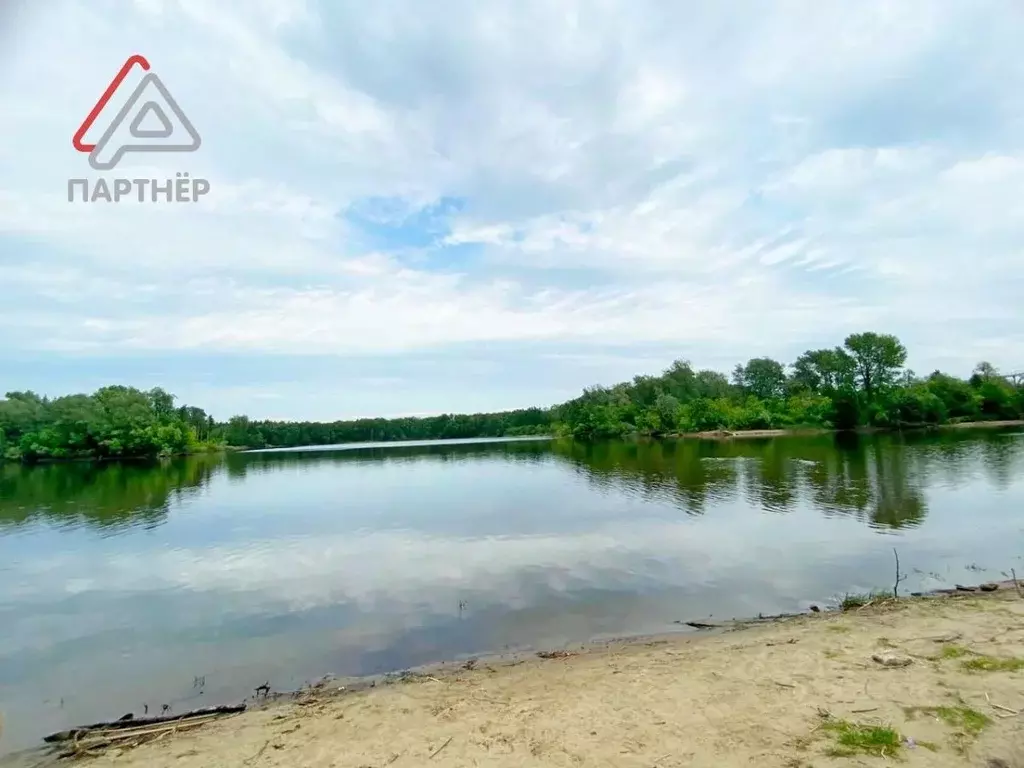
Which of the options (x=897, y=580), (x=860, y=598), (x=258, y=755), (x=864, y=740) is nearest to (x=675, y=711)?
(x=864, y=740)

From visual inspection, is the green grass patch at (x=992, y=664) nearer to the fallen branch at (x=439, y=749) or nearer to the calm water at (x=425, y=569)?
the calm water at (x=425, y=569)

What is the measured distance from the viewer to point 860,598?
40.4 ft

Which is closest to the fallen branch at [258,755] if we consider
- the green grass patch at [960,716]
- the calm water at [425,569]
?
the calm water at [425,569]

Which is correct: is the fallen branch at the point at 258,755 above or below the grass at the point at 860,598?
above

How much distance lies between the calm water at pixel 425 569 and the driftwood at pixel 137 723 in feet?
2.57

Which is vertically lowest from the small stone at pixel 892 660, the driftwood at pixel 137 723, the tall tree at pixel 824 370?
the driftwood at pixel 137 723

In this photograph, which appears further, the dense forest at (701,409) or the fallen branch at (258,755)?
the dense forest at (701,409)

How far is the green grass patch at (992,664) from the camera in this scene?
6980 millimetres

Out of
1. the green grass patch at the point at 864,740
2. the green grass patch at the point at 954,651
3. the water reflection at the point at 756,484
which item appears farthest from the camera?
the water reflection at the point at 756,484

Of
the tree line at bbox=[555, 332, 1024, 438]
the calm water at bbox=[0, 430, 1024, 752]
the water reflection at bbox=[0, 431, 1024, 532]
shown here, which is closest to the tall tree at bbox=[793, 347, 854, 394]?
the tree line at bbox=[555, 332, 1024, 438]

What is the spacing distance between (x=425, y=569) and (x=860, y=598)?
39.8 feet

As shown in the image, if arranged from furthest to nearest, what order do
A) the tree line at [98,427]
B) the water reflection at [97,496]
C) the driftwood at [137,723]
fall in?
the tree line at [98,427] → the water reflection at [97,496] → the driftwood at [137,723]

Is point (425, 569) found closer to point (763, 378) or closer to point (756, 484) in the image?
point (756, 484)

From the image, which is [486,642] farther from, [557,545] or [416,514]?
[416,514]
